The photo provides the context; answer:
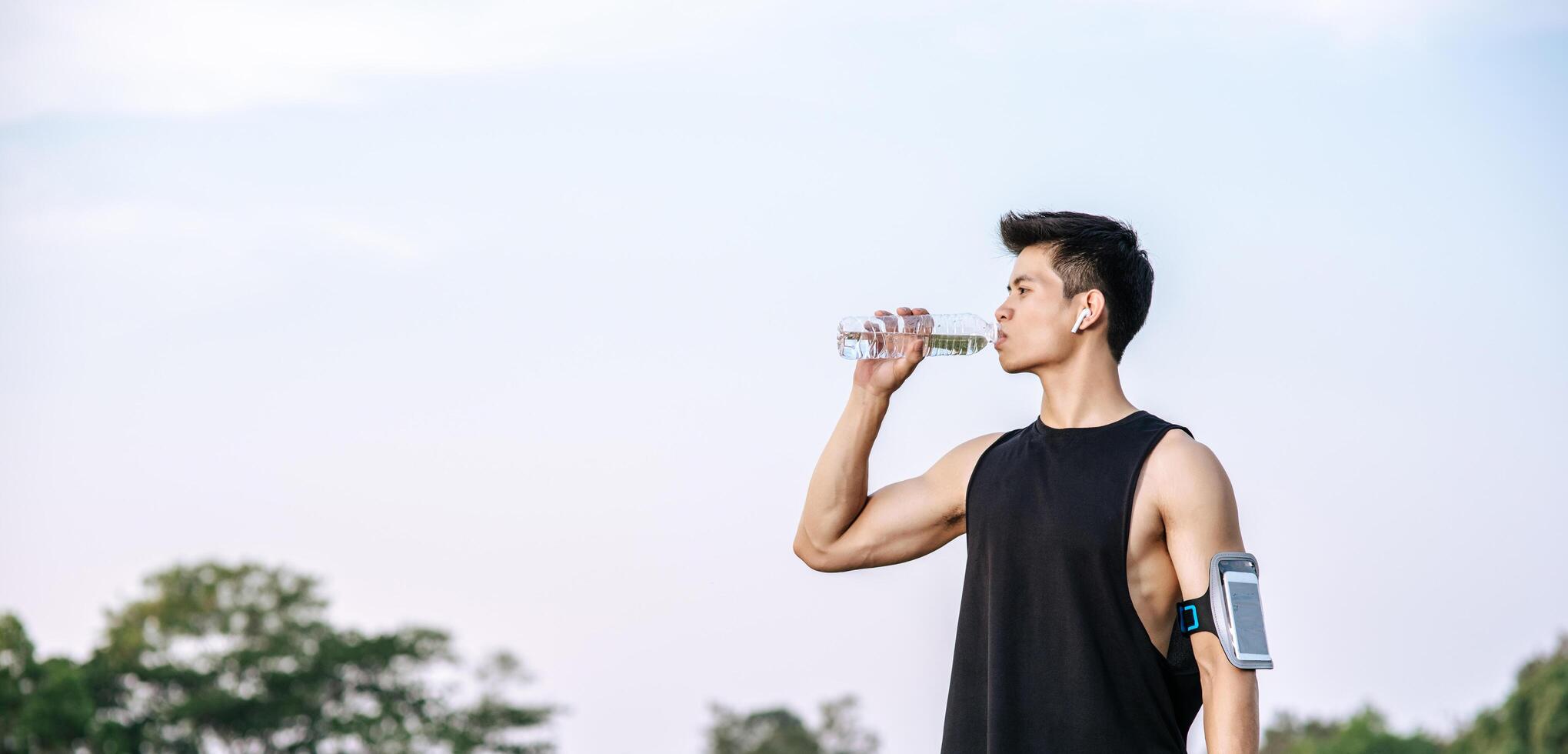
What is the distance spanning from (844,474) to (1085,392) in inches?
23.7

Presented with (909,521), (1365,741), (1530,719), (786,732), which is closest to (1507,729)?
(1530,719)

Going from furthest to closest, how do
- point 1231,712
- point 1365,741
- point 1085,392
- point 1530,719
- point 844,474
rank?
point 1365,741 < point 1530,719 < point 844,474 < point 1085,392 < point 1231,712

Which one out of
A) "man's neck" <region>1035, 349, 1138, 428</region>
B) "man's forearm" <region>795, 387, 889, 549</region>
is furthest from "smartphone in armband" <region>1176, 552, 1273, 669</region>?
"man's forearm" <region>795, 387, 889, 549</region>

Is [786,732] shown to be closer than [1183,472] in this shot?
No

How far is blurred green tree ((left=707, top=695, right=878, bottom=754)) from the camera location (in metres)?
53.3

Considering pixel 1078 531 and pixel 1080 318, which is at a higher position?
pixel 1080 318

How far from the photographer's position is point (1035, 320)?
12.2ft

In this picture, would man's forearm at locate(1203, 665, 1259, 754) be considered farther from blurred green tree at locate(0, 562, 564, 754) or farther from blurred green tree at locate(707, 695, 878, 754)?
blurred green tree at locate(707, 695, 878, 754)

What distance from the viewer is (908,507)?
3994 millimetres

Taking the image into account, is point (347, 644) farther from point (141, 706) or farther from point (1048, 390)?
point (1048, 390)

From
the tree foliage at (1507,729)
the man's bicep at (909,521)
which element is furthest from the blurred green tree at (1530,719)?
the man's bicep at (909,521)

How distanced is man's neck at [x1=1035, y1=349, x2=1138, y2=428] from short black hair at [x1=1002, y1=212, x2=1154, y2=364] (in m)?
0.07

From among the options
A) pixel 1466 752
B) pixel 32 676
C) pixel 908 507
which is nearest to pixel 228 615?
pixel 32 676

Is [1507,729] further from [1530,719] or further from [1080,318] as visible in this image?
[1080,318]
